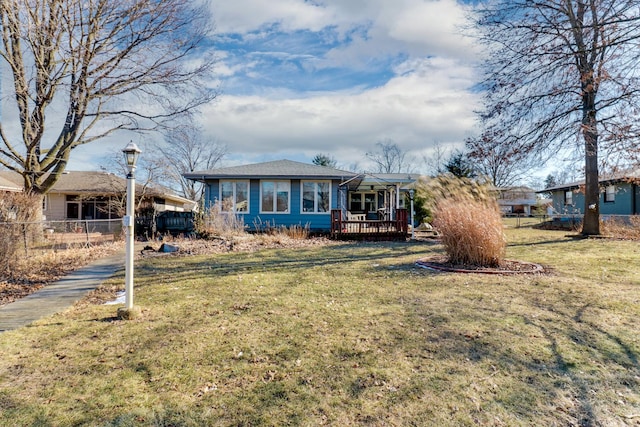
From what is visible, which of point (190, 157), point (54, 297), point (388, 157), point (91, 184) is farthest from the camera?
point (388, 157)

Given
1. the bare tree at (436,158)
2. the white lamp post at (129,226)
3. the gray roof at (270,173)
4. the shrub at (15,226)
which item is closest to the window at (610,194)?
the gray roof at (270,173)

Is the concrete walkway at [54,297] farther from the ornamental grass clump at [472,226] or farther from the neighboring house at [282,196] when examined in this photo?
the neighboring house at [282,196]

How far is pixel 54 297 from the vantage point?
524 centimetres

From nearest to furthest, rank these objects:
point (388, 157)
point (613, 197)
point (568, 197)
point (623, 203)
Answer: point (623, 203), point (613, 197), point (568, 197), point (388, 157)

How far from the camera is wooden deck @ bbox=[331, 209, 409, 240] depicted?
511 inches

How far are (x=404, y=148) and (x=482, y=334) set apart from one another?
41.4 meters

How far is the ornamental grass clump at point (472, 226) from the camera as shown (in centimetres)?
659

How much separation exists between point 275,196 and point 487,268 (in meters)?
10.9

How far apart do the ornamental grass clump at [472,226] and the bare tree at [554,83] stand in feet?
10.9

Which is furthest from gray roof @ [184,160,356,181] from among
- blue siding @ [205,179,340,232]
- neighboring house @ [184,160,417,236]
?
blue siding @ [205,179,340,232]

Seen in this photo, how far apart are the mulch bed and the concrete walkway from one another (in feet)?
20.7

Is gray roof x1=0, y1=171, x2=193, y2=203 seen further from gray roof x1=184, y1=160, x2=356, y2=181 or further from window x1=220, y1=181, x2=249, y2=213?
window x1=220, y1=181, x2=249, y2=213

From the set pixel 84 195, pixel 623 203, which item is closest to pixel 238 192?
pixel 84 195

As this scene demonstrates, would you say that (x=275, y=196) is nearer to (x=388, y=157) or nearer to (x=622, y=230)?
(x=622, y=230)
